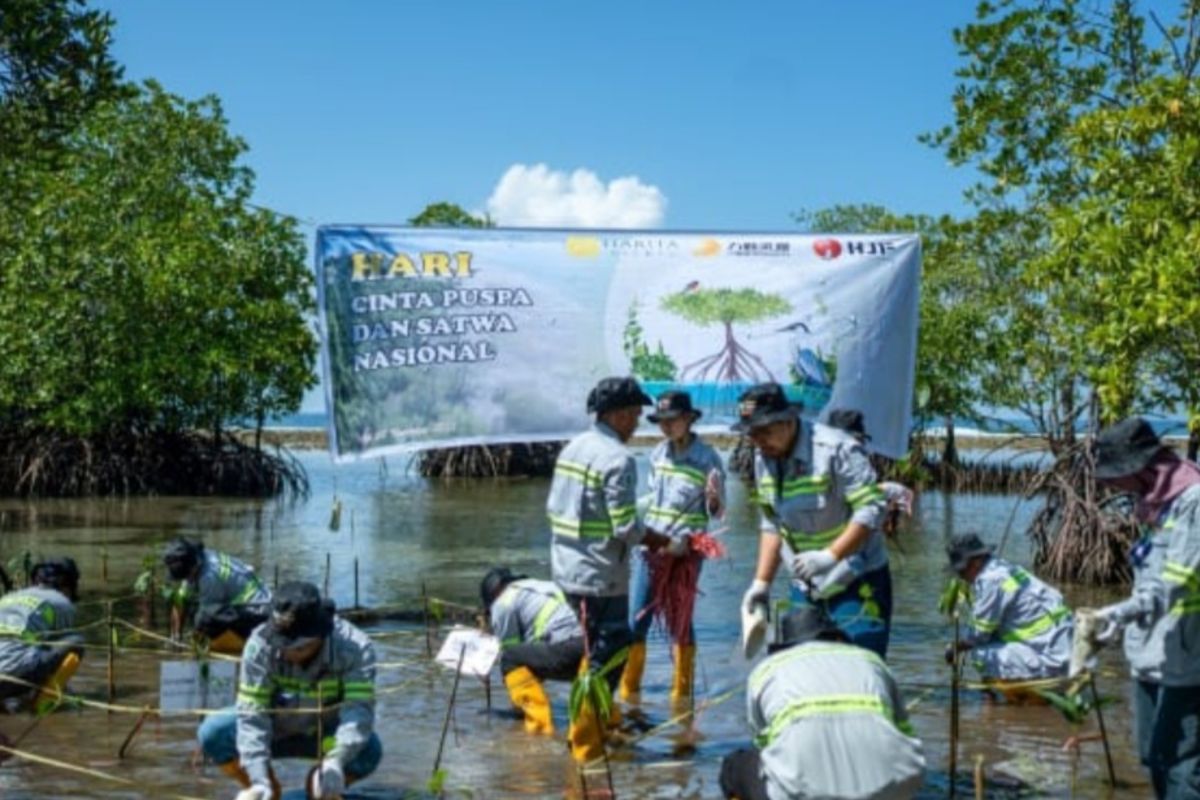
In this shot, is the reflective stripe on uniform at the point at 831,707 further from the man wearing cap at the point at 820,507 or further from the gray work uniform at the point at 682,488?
the gray work uniform at the point at 682,488

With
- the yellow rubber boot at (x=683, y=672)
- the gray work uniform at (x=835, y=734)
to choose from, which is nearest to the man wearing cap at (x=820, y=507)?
the gray work uniform at (x=835, y=734)

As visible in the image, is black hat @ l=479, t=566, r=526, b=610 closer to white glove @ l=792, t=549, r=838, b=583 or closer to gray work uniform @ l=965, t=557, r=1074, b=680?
white glove @ l=792, t=549, r=838, b=583

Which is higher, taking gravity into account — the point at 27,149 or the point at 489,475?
the point at 27,149

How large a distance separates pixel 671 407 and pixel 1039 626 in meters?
2.15

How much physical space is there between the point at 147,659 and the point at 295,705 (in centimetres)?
432

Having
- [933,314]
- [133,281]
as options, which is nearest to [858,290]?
[133,281]

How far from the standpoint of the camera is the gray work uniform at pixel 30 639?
24.8 ft

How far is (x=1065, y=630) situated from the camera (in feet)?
25.8

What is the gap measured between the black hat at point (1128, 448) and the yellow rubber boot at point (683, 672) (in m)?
3.57

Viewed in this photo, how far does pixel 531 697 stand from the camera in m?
7.35

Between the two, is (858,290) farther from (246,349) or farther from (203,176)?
(203,176)

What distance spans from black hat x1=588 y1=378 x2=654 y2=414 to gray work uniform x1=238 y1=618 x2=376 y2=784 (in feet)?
5.91

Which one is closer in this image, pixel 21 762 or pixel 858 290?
pixel 21 762

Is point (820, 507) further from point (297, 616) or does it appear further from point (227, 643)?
point (227, 643)
